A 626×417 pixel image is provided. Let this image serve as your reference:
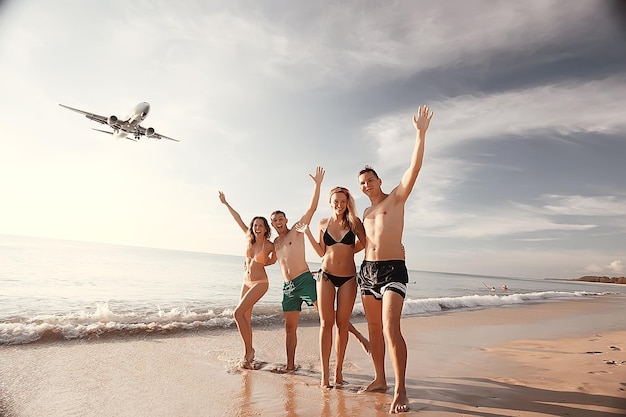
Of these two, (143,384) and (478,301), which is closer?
(143,384)

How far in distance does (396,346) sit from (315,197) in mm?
2107

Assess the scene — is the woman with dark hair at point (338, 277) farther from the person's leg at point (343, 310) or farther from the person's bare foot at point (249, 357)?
the person's bare foot at point (249, 357)

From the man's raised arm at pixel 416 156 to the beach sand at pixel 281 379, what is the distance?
2096 millimetres

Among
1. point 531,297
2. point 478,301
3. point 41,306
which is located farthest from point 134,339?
point 531,297

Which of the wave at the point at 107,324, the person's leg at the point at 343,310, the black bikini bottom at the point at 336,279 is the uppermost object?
the black bikini bottom at the point at 336,279

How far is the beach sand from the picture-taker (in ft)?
11.4

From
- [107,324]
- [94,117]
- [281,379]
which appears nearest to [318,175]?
[281,379]

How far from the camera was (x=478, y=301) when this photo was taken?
17125mm

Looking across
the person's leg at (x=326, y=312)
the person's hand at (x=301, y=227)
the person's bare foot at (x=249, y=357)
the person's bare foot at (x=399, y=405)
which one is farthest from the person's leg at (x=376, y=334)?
the person's bare foot at (x=249, y=357)

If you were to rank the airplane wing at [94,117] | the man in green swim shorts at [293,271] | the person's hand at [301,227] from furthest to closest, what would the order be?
Result: the airplane wing at [94,117] < the man in green swim shorts at [293,271] < the person's hand at [301,227]

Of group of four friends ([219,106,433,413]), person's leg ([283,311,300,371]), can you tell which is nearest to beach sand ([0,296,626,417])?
person's leg ([283,311,300,371])

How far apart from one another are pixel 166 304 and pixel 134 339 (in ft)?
20.7

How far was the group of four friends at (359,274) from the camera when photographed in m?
3.65

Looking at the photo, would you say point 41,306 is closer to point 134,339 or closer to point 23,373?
point 134,339
